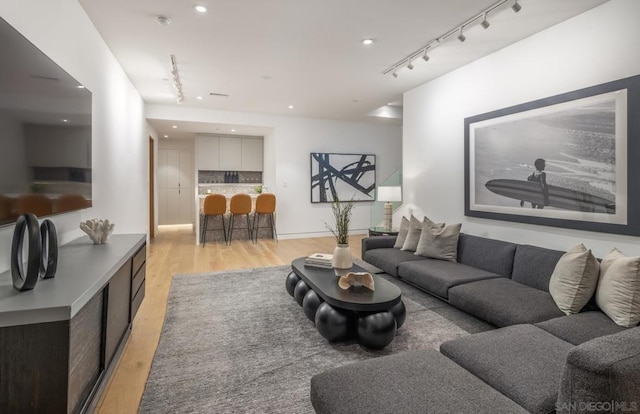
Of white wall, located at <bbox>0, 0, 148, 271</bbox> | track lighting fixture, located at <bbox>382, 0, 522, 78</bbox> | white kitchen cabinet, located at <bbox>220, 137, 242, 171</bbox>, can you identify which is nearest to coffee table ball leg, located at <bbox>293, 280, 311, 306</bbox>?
white wall, located at <bbox>0, 0, 148, 271</bbox>

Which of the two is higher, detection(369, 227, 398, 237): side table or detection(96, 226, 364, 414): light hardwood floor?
detection(369, 227, 398, 237): side table

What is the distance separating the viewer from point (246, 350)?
7.59ft

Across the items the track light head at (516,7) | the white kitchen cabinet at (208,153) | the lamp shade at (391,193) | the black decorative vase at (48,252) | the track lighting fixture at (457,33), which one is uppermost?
the track lighting fixture at (457,33)

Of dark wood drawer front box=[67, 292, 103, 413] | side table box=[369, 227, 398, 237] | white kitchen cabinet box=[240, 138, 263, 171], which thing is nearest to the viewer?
→ dark wood drawer front box=[67, 292, 103, 413]

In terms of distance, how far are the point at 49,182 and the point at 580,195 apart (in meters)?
3.90

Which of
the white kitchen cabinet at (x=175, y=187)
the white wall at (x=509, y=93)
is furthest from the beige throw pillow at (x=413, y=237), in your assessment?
the white kitchen cabinet at (x=175, y=187)

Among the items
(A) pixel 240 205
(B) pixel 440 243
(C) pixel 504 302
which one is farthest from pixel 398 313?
(A) pixel 240 205

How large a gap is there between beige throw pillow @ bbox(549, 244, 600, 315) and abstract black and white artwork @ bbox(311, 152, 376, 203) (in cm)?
487

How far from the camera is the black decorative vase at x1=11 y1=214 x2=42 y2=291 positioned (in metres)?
1.32

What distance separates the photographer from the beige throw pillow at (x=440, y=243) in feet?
11.8

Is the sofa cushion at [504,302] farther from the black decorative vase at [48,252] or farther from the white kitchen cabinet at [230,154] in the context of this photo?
the white kitchen cabinet at [230,154]

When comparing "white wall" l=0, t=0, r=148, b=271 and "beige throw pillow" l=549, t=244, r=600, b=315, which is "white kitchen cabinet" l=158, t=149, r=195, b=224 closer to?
"white wall" l=0, t=0, r=148, b=271

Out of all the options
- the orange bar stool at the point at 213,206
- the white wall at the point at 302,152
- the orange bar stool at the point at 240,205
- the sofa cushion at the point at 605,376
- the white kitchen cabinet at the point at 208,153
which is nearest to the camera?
the sofa cushion at the point at 605,376

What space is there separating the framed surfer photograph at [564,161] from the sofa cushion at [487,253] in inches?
12.9
